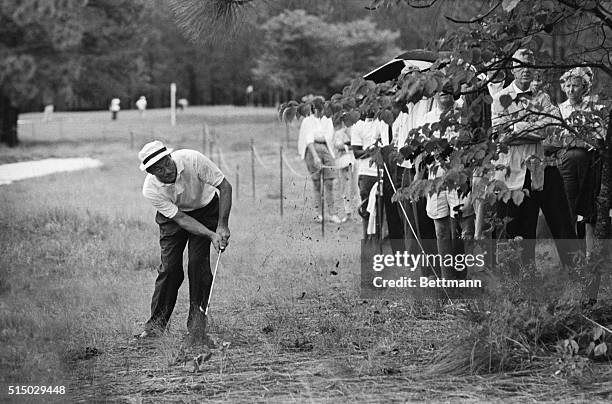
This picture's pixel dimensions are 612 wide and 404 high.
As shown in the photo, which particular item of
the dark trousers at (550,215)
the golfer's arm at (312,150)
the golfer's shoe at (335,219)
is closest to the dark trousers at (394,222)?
the dark trousers at (550,215)

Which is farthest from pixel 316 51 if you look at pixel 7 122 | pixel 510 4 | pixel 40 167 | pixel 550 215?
pixel 510 4

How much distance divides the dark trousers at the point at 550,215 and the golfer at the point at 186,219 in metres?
2.20

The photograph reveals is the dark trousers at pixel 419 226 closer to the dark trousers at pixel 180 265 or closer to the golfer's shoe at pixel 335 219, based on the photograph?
the dark trousers at pixel 180 265

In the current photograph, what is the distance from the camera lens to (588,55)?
7.16 m

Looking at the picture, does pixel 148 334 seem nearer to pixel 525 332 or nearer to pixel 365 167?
pixel 525 332

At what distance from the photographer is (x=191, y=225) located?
7.05 metres

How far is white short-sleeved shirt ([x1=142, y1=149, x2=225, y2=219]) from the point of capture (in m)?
7.12

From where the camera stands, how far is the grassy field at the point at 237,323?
18.4ft

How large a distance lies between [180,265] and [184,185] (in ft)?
1.99

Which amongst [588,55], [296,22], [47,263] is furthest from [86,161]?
[588,55]

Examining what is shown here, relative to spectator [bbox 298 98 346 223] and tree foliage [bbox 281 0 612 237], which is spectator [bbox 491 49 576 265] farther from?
spectator [bbox 298 98 346 223]

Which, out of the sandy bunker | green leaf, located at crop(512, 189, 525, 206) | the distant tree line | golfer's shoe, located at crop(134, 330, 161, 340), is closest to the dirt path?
golfer's shoe, located at crop(134, 330, 161, 340)

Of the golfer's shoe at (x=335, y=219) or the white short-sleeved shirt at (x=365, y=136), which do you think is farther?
the golfer's shoe at (x=335, y=219)

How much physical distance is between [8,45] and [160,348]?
23.1 metres
